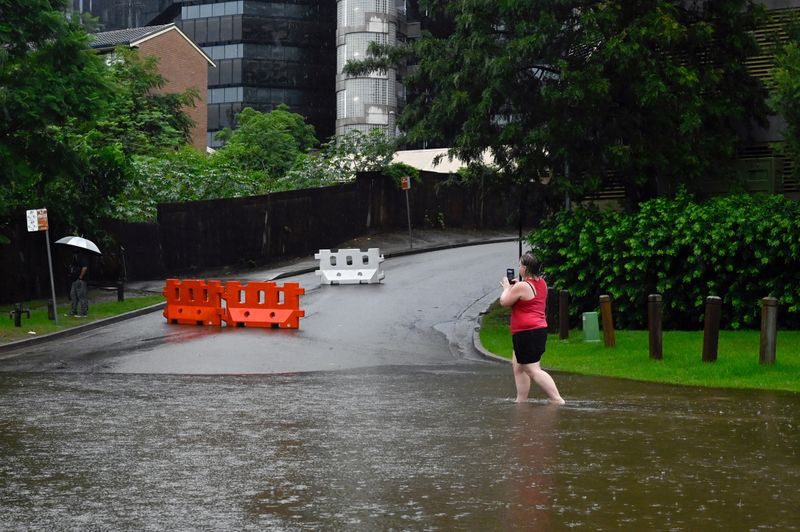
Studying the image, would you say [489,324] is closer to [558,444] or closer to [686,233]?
[686,233]

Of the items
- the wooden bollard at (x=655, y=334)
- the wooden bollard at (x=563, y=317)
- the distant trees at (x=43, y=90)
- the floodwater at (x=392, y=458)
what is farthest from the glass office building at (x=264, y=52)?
the floodwater at (x=392, y=458)

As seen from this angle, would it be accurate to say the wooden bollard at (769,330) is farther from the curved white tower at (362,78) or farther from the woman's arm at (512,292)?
the curved white tower at (362,78)

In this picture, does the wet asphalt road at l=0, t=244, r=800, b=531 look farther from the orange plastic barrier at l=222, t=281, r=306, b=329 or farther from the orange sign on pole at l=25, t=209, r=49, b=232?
the orange sign on pole at l=25, t=209, r=49, b=232

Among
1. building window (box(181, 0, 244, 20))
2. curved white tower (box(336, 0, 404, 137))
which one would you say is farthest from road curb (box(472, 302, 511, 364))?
building window (box(181, 0, 244, 20))

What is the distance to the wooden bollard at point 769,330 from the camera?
57.2 feet

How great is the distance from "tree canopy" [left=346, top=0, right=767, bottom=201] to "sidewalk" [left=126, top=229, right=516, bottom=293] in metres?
11.4

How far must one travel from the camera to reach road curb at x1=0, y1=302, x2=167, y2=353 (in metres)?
23.4

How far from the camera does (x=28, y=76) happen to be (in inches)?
1058

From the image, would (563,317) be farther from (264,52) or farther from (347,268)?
(264,52)

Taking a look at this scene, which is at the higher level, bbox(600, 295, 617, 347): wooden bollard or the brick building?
the brick building

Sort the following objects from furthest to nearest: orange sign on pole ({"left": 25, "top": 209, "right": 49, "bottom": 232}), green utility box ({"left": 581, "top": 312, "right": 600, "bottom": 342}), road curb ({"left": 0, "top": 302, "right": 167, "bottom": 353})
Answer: orange sign on pole ({"left": 25, "top": 209, "right": 49, "bottom": 232})
road curb ({"left": 0, "top": 302, "right": 167, "bottom": 353})
green utility box ({"left": 581, "top": 312, "right": 600, "bottom": 342})

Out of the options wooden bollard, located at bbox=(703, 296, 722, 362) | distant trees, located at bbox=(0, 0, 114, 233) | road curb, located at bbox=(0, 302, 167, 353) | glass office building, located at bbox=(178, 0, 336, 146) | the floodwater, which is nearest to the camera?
the floodwater

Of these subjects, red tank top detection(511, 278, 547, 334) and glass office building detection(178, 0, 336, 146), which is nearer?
red tank top detection(511, 278, 547, 334)

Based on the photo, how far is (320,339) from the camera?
23.4 meters
